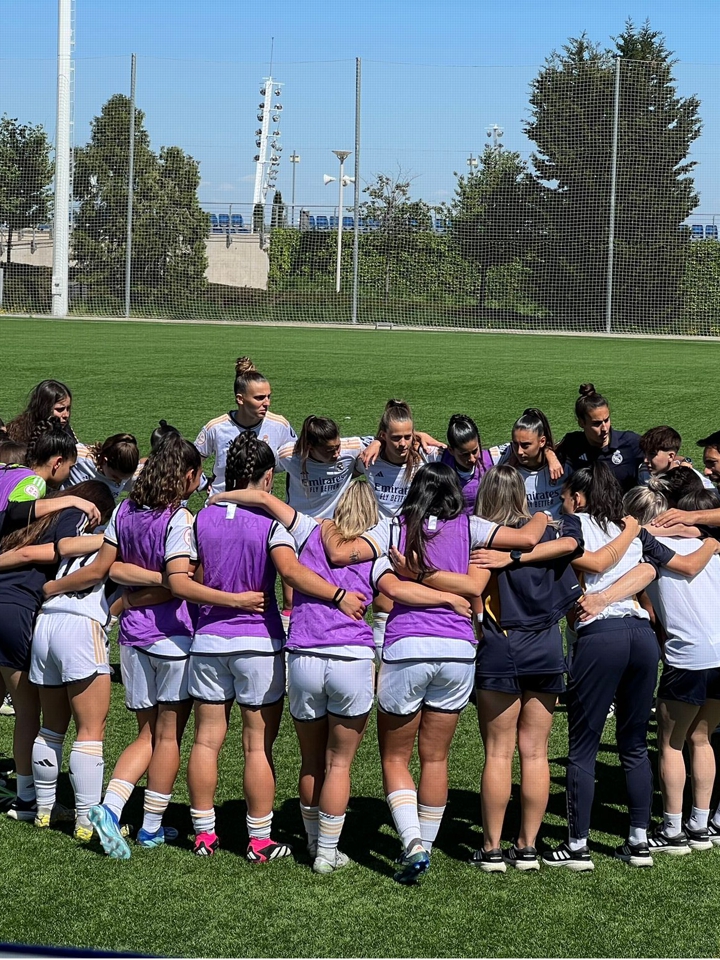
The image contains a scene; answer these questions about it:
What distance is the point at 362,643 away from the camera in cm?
513

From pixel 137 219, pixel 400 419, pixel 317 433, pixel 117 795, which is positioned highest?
pixel 137 219

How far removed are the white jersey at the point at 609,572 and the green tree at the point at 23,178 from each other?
4462cm

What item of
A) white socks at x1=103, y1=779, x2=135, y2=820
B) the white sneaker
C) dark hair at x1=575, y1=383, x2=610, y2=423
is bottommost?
the white sneaker

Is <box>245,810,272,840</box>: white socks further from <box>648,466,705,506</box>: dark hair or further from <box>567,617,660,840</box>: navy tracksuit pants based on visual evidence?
<box>648,466,705,506</box>: dark hair

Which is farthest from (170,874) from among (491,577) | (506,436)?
(506,436)

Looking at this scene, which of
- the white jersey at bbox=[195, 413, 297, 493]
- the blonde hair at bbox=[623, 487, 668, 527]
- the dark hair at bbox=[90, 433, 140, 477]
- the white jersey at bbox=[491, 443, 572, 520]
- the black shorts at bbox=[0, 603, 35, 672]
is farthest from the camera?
the white jersey at bbox=[195, 413, 297, 493]

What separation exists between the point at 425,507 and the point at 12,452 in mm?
2904

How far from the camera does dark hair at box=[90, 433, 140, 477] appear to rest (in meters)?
6.43

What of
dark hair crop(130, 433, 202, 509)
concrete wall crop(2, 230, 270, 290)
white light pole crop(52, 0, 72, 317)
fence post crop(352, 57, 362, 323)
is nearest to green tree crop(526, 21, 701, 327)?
fence post crop(352, 57, 362, 323)

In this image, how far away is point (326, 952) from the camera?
4.57 m

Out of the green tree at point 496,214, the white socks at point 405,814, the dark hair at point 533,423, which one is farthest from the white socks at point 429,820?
the green tree at point 496,214

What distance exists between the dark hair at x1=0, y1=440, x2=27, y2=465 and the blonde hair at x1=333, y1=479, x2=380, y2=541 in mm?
2411

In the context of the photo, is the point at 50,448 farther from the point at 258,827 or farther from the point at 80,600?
the point at 258,827

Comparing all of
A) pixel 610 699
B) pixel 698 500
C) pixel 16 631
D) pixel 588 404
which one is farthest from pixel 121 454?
pixel 588 404
